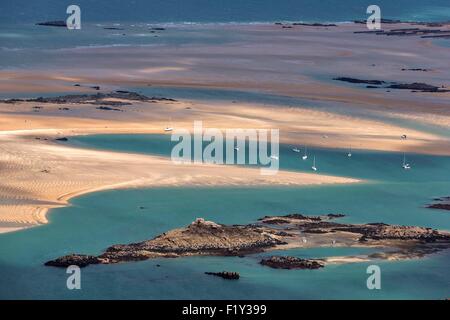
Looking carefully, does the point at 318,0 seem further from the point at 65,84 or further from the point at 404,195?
the point at 404,195

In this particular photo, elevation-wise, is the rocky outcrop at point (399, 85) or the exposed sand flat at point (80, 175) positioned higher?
the rocky outcrop at point (399, 85)

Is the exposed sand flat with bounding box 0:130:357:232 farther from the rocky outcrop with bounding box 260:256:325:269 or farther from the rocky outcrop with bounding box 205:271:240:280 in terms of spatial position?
the rocky outcrop with bounding box 260:256:325:269

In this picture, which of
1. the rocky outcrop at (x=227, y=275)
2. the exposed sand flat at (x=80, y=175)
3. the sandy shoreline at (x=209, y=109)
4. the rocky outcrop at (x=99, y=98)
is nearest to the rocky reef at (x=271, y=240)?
the rocky outcrop at (x=227, y=275)

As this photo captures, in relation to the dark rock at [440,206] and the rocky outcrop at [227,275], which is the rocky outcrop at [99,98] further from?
the rocky outcrop at [227,275]

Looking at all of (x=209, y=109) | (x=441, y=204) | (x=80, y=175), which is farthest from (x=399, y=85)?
(x=80, y=175)

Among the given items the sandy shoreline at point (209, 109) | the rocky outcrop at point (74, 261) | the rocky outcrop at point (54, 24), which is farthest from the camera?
the rocky outcrop at point (54, 24)

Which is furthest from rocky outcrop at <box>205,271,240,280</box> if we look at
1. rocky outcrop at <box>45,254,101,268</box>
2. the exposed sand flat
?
the exposed sand flat

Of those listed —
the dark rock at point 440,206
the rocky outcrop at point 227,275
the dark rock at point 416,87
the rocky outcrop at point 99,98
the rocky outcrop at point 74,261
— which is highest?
the dark rock at point 416,87

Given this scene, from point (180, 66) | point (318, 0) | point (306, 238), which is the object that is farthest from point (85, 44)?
point (318, 0)
